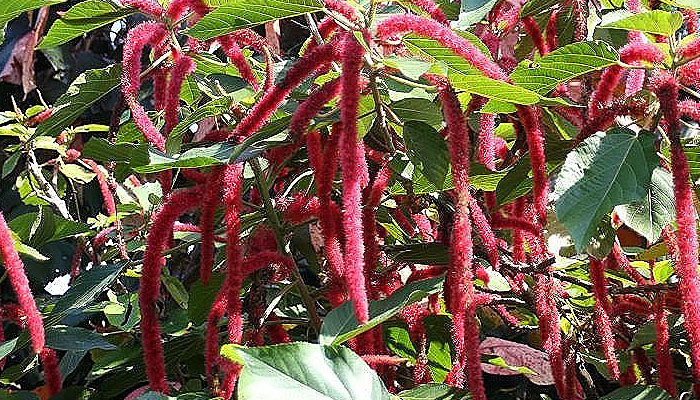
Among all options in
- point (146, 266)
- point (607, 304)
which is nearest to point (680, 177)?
point (607, 304)

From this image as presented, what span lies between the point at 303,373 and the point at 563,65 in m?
0.42

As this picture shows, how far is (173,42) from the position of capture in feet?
3.21

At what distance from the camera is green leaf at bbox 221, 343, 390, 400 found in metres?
0.67

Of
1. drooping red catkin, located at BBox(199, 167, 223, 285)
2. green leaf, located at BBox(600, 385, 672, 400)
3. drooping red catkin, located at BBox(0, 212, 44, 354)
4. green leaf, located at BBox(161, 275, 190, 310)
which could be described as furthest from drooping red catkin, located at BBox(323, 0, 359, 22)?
green leaf, located at BBox(161, 275, 190, 310)

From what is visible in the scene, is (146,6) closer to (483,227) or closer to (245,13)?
(245,13)

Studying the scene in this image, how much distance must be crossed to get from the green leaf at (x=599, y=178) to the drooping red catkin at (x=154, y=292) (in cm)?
40

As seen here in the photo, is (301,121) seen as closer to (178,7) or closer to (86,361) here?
(178,7)

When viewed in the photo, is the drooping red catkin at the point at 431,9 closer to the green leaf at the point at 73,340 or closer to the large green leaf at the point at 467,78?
the large green leaf at the point at 467,78

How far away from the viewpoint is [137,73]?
932mm

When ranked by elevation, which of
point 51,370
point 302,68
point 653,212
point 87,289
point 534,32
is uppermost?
point 534,32

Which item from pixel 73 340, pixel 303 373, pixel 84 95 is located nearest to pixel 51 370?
pixel 73 340

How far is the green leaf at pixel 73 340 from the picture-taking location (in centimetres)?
113

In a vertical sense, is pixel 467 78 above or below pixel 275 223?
above

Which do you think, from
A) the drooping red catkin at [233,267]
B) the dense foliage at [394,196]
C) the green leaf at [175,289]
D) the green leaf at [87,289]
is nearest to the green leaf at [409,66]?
the dense foliage at [394,196]
